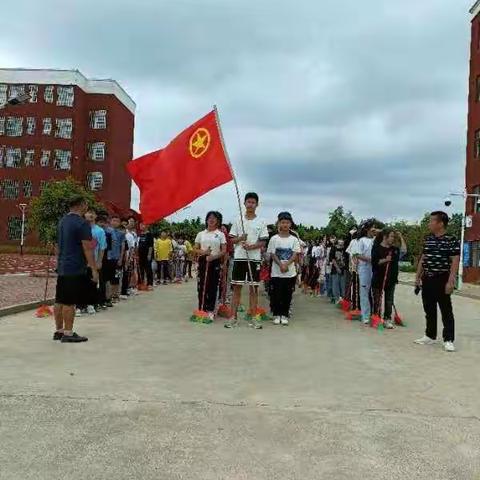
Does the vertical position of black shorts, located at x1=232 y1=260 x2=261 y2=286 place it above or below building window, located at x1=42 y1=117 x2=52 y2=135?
below

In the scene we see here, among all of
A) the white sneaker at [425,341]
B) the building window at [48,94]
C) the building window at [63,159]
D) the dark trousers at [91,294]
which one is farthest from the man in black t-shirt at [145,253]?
the building window at [48,94]

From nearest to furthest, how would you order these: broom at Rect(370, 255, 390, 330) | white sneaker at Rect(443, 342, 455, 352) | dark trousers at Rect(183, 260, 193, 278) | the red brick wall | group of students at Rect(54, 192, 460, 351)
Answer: group of students at Rect(54, 192, 460, 351)
white sneaker at Rect(443, 342, 455, 352)
broom at Rect(370, 255, 390, 330)
dark trousers at Rect(183, 260, 193, 278)
the red brick wall

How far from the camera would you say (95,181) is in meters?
63.6

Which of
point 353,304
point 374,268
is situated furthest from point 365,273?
point 353,304

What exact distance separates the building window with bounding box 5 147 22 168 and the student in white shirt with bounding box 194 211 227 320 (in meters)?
58.1

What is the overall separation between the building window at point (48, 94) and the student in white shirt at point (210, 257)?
57082 mm

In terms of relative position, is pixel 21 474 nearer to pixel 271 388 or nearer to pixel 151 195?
pixel 271 388

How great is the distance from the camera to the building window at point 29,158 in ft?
209

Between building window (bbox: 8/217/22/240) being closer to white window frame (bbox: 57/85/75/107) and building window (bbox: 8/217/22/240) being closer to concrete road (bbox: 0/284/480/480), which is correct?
white window frame (bbox: 57/85/75/107)

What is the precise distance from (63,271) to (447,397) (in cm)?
456

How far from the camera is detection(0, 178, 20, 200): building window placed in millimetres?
63844

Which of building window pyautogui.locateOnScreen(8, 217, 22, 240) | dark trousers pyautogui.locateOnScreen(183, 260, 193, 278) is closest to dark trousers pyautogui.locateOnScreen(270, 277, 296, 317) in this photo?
dark trousers pyautogui.locateOnScreen(183, 260, 193, 278)

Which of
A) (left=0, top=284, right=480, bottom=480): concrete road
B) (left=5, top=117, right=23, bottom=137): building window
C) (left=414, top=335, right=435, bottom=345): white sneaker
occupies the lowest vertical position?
(left=0, top=284, right=480, bottom=480): concrete road

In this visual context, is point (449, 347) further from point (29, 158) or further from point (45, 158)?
point (29, 158)
